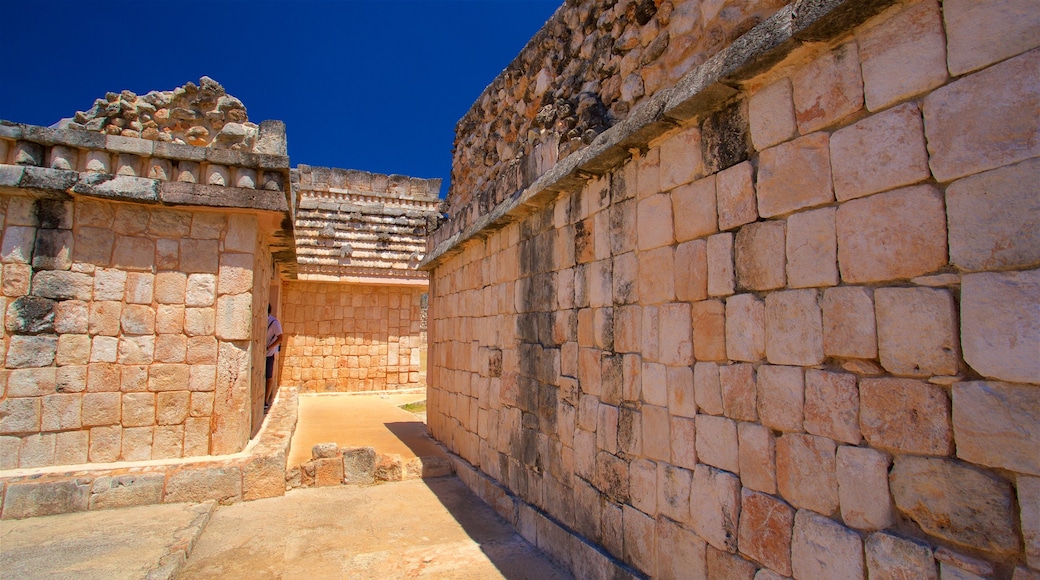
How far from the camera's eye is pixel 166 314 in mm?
5402

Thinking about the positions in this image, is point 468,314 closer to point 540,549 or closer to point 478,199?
point 478,199

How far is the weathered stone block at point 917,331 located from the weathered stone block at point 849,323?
3cm

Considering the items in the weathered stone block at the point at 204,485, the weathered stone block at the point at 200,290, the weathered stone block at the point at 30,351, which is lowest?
the weathered stone block at the point at 204,485

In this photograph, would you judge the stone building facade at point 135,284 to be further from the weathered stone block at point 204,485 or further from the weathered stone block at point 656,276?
the weathered stone block at point 656,276

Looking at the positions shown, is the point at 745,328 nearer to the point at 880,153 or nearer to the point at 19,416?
the point at 880,153

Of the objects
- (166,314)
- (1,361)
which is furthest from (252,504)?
(1,361)

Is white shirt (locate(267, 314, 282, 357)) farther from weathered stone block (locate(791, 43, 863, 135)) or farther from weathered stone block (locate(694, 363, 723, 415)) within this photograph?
weathered stone block (locate(791, 43, 863, 135))

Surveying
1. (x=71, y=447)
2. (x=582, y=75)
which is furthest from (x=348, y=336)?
(x=582, y=75)

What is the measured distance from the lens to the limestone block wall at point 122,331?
5031 millimetres

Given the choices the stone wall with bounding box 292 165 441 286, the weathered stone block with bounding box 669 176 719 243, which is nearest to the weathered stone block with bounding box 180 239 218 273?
the weathered stone block with bounding box 669 176 719 243

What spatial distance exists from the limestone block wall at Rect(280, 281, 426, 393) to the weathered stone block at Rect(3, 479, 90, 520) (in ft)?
24.1

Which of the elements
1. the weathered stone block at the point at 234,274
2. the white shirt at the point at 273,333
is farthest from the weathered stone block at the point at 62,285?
the white shirt at the point at 273,333

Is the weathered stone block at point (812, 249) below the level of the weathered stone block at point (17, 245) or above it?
below

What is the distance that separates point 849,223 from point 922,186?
0.84 ft
